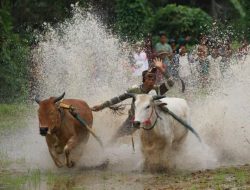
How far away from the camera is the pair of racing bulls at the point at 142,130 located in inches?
411

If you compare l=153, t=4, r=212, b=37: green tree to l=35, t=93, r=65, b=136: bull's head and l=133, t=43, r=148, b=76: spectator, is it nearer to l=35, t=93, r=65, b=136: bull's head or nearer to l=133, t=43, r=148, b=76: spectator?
l=133, t=43, r=148, b=76: spectator

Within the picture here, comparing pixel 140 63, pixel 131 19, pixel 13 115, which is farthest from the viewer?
pixel 131 19

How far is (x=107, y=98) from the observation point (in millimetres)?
14203

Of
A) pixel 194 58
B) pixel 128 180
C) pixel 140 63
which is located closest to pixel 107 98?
pixel 128 180

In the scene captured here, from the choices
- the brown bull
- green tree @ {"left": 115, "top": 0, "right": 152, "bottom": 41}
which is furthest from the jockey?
green tree @ {"left": 115, "top": 0, "right": 152, "bottom": 41}

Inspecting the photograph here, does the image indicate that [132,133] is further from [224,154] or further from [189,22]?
[189,22]

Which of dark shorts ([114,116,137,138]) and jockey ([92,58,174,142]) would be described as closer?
jockey ([92,58,174,142])

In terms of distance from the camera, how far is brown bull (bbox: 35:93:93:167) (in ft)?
35.1

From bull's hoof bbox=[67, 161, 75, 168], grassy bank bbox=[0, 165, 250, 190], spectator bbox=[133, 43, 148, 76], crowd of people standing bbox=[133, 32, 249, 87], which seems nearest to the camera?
grassy bank bbox=[0, 165, 250, 190]

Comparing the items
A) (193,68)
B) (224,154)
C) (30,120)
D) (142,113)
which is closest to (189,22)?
(193,68)

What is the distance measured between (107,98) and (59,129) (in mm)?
3311

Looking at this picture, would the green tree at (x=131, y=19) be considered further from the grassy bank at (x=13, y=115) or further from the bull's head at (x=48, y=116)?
the bull's head at (x=48, y=116)

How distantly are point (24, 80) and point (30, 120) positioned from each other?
4818mm

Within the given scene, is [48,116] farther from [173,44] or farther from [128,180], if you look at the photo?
[173,44]
